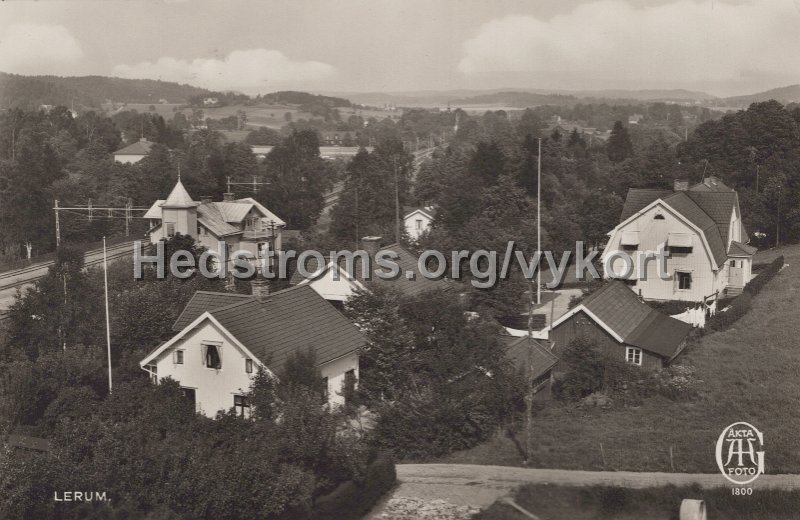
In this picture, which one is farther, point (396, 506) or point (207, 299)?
point (207, 299)

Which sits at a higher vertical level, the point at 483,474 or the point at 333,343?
the point at 333,343

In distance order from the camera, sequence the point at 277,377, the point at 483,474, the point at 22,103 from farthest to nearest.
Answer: the point at 22,103 → the point at 277,377 → the point at 483,474

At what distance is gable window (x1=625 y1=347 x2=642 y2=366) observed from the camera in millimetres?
30759

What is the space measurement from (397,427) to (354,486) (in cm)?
501

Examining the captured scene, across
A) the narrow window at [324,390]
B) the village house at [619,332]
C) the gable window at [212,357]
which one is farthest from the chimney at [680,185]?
the gable window at [212,357]

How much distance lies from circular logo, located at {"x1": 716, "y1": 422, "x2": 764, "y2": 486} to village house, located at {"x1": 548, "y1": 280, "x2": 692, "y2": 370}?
829 centimetres

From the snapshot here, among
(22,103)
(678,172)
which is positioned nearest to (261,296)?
(678,172)

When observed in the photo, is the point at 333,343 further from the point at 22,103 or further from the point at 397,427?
the point at 22,103

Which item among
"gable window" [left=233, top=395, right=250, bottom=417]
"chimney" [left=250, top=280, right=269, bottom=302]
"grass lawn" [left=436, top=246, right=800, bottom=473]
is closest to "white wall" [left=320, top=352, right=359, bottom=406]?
"gable window" [left=233, top=395, right=250, bottom=417]

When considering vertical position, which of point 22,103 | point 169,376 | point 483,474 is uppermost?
Result: point 22,103

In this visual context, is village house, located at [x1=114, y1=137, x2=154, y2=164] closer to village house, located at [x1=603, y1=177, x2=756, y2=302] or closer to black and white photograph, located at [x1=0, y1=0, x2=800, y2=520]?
black and white photograph, located at [x1=0, y1=0, x2=800, y2=520]

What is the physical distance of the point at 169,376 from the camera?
82.6 ft

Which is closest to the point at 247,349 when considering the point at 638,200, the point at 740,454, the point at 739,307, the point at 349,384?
the point at 349,384

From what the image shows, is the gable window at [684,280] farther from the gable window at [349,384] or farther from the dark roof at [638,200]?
the gable window at [349,384]
